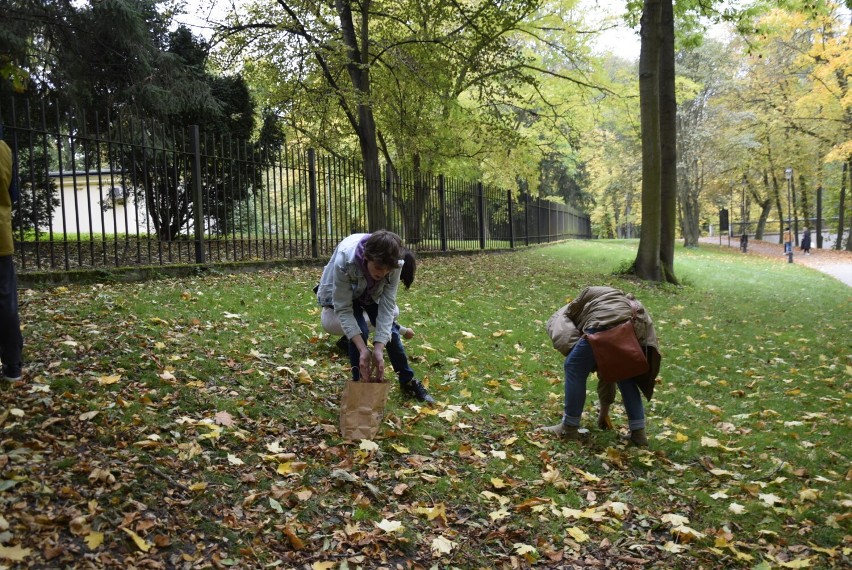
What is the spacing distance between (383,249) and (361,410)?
1.14 metres

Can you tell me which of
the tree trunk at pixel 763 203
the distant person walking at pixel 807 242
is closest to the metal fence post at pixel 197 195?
the distant person walking at pixel 807 242

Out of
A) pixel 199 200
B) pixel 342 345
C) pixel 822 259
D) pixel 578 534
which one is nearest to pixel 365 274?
pixel 342 345

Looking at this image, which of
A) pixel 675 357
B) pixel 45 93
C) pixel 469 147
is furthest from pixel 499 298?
pixel 469 147

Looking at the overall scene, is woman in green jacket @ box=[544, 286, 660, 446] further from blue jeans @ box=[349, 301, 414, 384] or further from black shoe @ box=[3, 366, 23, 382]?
black shoe @ box=[3, 366, 23, 382]

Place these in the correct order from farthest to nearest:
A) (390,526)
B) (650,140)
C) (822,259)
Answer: (822,259)
(650,140)
(390,526)

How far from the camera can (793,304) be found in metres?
12.7

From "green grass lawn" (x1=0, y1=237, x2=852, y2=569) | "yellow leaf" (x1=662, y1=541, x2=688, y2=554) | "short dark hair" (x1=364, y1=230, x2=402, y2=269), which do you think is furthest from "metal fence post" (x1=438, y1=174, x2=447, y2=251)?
"yellow leaf" (x1=662, y1=541, x2=688, y2=554)

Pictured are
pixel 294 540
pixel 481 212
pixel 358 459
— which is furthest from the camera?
pixel 481 212

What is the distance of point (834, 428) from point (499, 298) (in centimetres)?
564

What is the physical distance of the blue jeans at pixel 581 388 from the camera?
4.38 meters

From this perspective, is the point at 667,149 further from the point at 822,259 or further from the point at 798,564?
the point at 822,259

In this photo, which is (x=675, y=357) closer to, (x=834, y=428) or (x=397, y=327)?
(x=834, y=428)

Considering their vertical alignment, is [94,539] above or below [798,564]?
above

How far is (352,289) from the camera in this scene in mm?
4281
